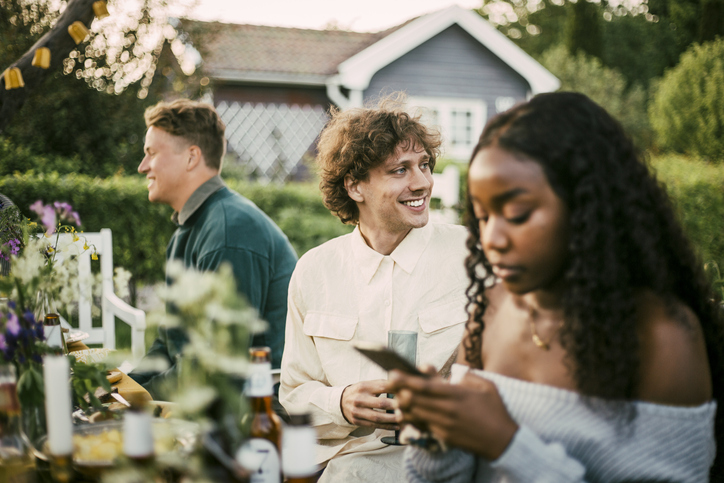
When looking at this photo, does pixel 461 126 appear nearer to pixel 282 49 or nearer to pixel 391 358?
pixel 282 49

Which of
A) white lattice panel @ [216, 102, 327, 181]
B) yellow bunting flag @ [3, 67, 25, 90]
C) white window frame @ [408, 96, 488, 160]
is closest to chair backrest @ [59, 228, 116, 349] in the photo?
yellow bunting flag @ [3, 67, 25, 90]

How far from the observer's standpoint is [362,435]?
2.06 meters

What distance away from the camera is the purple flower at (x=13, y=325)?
129cm

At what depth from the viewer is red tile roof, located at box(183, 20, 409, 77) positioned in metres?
13.9

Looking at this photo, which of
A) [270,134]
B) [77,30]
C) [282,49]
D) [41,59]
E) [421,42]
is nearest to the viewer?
[77,30]

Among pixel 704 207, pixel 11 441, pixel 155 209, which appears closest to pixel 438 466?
pixel 11 441

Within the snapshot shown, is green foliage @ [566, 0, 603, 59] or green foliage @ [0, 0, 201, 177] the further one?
green foliage @ [566, 0, 603, 59]

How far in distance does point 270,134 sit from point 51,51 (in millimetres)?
10016

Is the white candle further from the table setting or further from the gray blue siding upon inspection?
the gray blue siding

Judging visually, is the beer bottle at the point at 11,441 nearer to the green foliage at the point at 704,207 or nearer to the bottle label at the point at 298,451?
the bottle label at the point at 298,451

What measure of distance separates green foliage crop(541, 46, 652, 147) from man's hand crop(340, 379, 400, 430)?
21850 millimetres

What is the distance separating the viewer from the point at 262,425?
1119 mm

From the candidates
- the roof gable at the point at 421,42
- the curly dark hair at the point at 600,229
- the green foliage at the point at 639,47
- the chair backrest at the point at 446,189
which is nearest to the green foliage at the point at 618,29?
the green foliage at the point at 639,47

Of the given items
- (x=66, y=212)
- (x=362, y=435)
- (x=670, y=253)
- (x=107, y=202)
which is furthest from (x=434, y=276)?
(x=107, y=202)
